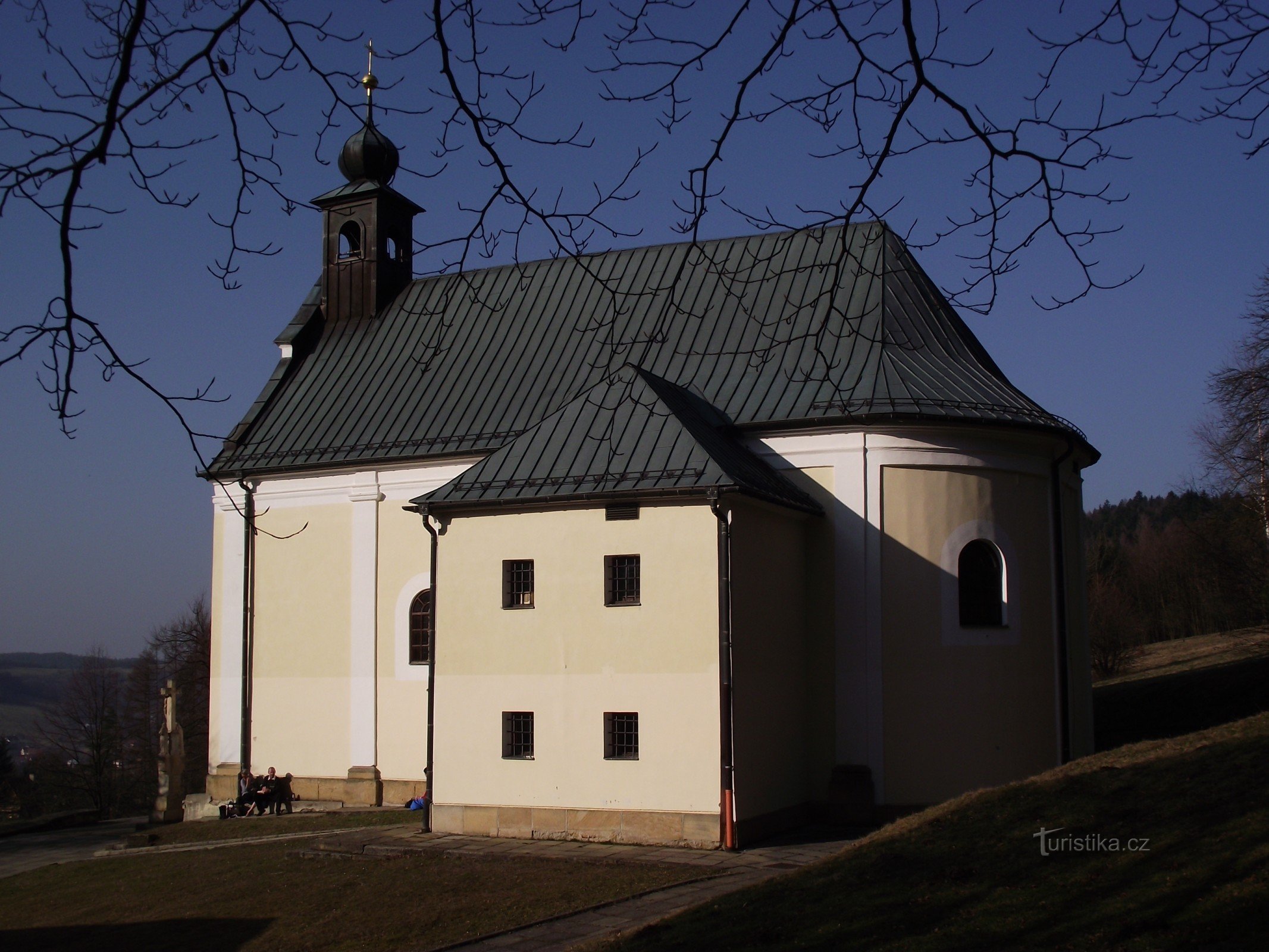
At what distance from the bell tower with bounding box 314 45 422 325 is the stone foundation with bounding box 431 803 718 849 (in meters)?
13.2

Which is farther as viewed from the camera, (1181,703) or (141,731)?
(141,731)

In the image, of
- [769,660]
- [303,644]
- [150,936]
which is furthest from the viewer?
[303,644]

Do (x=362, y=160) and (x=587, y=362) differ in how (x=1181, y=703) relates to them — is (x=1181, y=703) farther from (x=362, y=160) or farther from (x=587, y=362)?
(x=362, y=160)

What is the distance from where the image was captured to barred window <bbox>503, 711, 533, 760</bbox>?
18.1 meters

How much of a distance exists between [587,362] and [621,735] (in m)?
8.48

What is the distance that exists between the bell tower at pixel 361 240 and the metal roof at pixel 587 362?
0.55 metres

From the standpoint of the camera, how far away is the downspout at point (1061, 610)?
794 inches

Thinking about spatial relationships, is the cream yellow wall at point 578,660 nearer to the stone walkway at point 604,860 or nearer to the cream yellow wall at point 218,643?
the stone walkway at point 604,860

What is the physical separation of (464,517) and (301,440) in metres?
7.09

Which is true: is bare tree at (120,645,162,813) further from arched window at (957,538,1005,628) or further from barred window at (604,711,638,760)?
arched window at (957,538,1005,628)

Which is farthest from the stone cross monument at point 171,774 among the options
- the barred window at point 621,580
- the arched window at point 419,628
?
the barred window at point 621,580

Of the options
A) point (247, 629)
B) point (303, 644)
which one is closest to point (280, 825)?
point (303, 644)

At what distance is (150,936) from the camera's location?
14.4 metres

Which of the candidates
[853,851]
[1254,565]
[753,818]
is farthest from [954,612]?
[1254,565]
